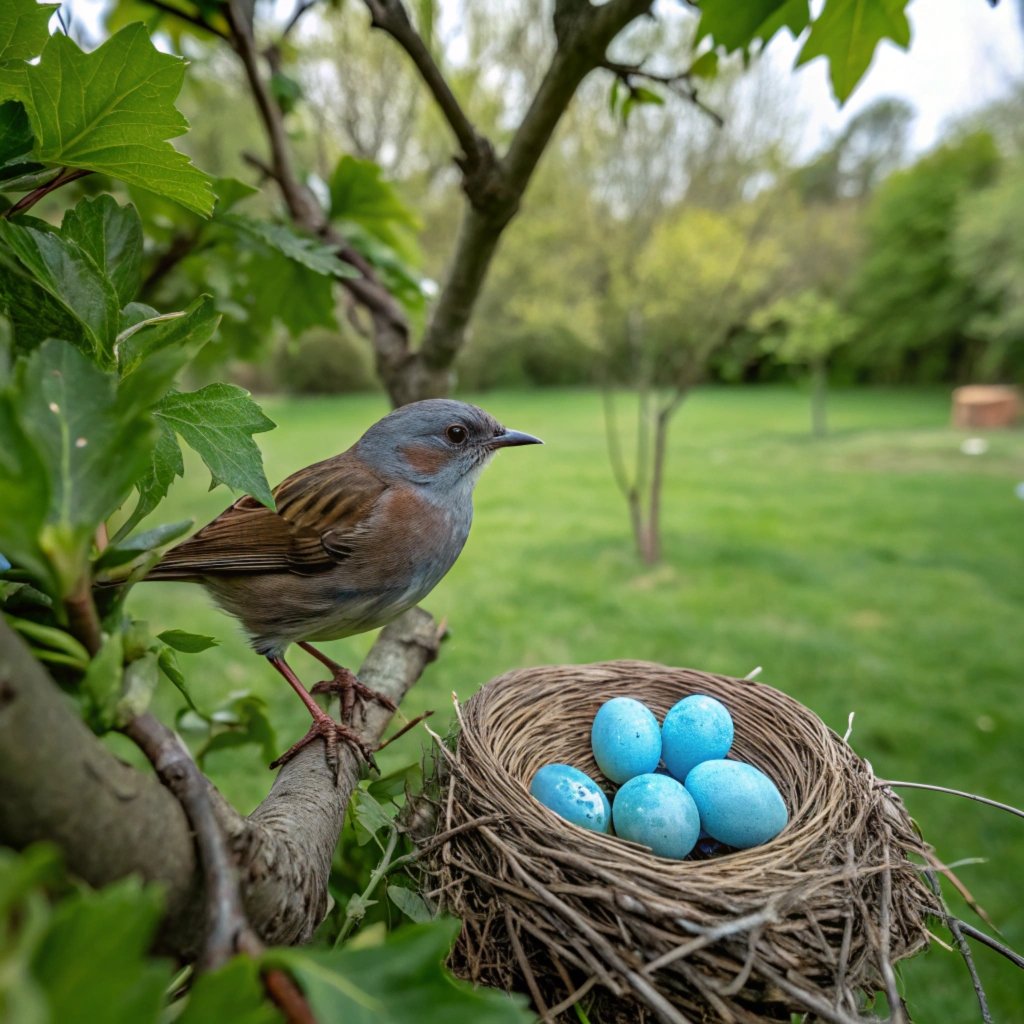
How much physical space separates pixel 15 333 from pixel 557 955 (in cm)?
105

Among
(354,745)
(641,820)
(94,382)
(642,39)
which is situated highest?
(642,39)

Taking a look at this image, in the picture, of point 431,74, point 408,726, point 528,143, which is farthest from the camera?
point 528,143

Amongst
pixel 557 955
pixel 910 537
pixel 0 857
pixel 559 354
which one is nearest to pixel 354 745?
pixel 557 955

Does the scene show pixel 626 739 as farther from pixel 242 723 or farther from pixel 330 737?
pixel 242 723

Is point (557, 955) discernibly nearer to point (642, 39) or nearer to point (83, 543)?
point (83, 543)

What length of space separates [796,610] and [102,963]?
702cm

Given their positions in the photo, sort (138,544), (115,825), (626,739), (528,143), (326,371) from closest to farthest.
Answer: (115,825) → (138,544) → (528,143) → (626,739) → (326,371)

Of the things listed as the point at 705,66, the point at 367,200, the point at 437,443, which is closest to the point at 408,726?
the point at 437,443

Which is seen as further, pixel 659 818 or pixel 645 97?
pixel 645 97

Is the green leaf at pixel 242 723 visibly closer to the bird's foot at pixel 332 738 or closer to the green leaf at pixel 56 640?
the bird's foot at pixel 332 738

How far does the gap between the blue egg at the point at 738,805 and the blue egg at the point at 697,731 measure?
0.40ft

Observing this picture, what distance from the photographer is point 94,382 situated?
61 centimetres

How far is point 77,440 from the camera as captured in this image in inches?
23.2

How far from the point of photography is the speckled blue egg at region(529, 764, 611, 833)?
5.19 ft
